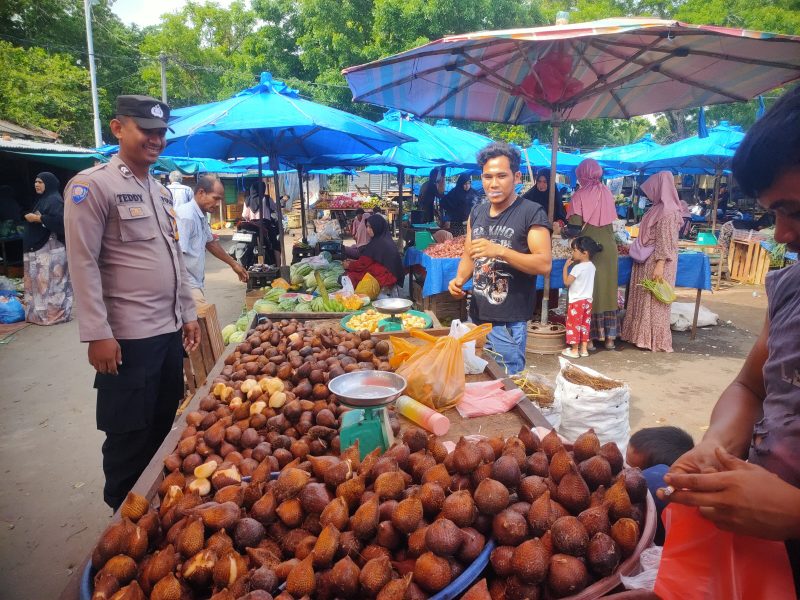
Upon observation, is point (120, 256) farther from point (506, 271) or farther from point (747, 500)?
point (747, 500)

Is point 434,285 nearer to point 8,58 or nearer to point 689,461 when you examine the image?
point 689,461

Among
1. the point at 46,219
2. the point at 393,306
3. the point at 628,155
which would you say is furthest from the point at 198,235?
the point at 628,155

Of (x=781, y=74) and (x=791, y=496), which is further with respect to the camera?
(x=781, y=74)

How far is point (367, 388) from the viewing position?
184 cm

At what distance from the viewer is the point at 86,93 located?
20.0 meters

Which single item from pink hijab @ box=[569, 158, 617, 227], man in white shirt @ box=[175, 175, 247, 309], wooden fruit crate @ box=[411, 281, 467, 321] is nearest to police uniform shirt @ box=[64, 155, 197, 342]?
man in white shirt @ box=[175, 175, 247, 309]

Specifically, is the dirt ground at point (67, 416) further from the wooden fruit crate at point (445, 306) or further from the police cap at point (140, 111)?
the police cap at point (140, 111)

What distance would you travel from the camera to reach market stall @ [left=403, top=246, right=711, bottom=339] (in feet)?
20.5

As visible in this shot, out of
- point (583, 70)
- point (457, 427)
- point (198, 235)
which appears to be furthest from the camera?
point (583, 70)

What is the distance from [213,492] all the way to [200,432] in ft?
1.48

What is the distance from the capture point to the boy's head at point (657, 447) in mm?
2270

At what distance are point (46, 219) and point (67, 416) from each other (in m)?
3.80

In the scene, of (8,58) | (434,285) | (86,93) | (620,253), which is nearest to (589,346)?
(620,253)

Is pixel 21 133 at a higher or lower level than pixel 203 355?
higher
